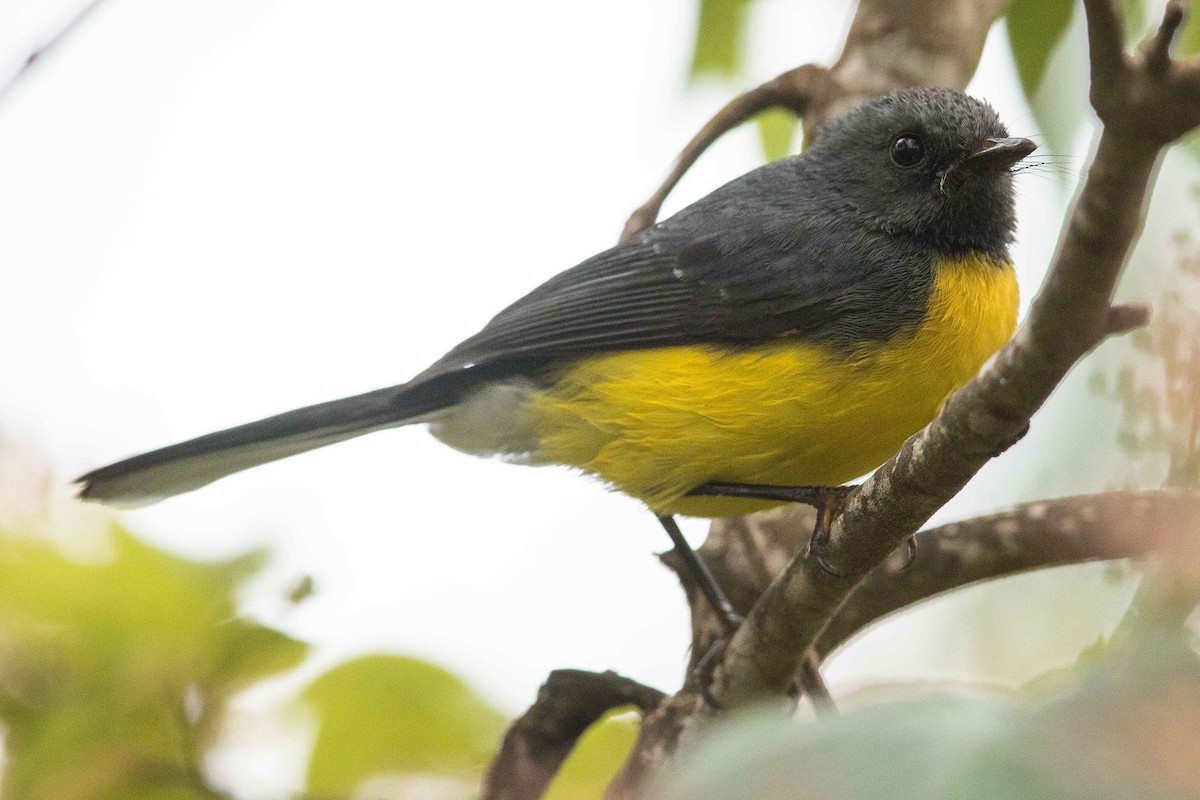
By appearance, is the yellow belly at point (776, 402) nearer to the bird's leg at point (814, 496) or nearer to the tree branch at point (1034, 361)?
the bird's leg at point (814, 496)

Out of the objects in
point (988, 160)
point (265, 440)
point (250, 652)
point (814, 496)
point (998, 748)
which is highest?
point (265, 440)

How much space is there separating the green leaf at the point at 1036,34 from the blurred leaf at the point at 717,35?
2.68 ft

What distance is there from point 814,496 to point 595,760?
90cm

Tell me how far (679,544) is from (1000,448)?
1.78 meters

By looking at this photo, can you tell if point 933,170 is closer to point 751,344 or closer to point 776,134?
point 751,344

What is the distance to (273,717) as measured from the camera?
281cm

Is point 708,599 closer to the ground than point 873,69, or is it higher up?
closer to the ground

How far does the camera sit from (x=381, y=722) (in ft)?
9.31

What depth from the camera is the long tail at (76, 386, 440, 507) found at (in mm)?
3625

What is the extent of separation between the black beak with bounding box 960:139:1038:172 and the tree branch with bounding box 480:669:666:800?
1755mm

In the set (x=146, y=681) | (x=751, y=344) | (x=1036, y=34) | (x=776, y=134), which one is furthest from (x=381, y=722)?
(x=776, y=134)

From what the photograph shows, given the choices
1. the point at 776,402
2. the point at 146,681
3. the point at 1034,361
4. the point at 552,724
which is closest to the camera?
the point at 1034,361

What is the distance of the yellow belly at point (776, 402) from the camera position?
320cm

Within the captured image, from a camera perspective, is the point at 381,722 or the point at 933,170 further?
the point at 933,170
